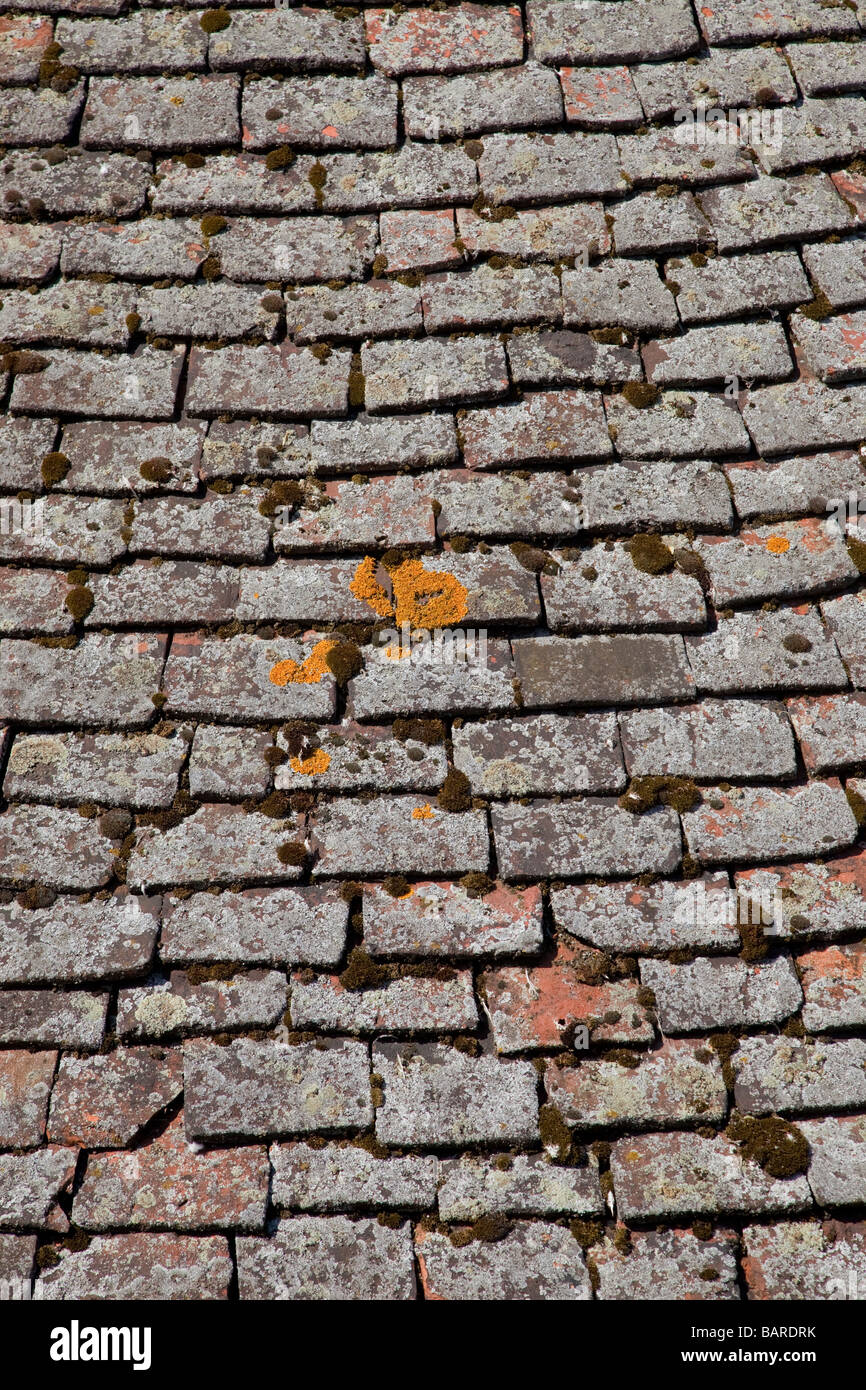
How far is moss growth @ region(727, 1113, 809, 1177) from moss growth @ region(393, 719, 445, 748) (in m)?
1.30

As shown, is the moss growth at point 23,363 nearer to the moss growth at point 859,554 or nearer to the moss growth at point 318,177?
the moss growth at point 318,177

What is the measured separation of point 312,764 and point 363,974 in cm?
62

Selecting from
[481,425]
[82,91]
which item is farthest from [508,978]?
[82,91]

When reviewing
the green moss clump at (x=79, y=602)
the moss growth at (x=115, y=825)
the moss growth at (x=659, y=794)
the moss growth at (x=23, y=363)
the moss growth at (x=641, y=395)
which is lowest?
the moss growth at (x=115, y=825)

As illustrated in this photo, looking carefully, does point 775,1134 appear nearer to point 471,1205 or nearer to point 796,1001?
point 796,1001

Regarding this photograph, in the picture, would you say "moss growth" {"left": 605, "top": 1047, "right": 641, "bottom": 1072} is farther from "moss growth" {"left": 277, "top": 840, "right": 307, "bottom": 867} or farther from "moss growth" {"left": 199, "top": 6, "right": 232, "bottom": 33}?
"moss growth" {"left": 199, "top": 6, "right": 232, "bottom": 33}

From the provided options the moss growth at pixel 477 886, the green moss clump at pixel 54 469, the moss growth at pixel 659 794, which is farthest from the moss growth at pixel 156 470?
the moss growth at pixel 659 794

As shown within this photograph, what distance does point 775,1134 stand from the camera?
9.10ft

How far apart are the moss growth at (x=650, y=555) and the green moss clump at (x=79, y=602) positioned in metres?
1.69

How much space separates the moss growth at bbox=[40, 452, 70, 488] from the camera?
133 inches

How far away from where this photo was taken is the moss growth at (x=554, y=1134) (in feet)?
9.04

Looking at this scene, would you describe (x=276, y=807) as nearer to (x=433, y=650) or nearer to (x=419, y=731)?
(x=419, y=731)

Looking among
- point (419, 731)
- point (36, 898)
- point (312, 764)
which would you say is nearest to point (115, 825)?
point (36, 898)

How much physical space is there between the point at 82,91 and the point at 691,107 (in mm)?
2179
